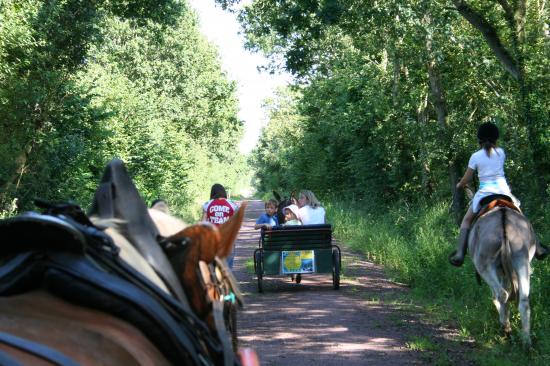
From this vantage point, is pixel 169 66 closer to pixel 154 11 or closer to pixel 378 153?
pixel 378 153

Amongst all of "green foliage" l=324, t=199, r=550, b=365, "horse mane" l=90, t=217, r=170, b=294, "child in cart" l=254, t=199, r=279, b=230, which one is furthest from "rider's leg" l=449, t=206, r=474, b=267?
"horse mane" l=90, t=217, r=170, b=294

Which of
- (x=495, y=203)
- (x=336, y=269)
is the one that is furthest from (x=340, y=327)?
(x=336, y=269)

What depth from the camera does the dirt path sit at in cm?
784

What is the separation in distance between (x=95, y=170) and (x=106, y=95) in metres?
4.12

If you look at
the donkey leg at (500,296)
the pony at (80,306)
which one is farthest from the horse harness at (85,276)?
the donkey leg at (500,296)

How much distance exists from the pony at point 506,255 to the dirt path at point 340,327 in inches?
30.9

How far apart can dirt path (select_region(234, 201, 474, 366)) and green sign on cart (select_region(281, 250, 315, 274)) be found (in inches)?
17.3

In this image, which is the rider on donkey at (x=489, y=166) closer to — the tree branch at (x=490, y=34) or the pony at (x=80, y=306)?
the tree branch at (x=490, y=34)

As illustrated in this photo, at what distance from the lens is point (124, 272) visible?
253 cm

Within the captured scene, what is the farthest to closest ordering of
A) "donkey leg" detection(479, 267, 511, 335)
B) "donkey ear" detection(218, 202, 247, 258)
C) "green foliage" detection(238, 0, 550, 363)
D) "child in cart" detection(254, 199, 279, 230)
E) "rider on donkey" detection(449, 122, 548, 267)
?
"child in cart" detection(254, 199, 279, 230)
"green foliage" detection(238, 0, 550, 363)
"rider on donkey" detection(449, 122, 548, 267)
"donkey leg" detection(479, 267, 511, 335)
"donkey ear" detection(218, 202, 247, 258)

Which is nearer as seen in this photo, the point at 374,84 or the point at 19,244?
the point at 19,244

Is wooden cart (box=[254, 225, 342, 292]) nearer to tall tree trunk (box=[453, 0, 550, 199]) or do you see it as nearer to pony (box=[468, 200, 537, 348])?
tall tree trunk (box=[453, 0, 550, 199])

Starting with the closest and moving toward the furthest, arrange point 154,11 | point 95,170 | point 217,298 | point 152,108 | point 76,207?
point 76,207 < point 217,298 < point 154,11 < point 95,170 < point 152,108

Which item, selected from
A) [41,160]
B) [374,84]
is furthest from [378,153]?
[41,160]
